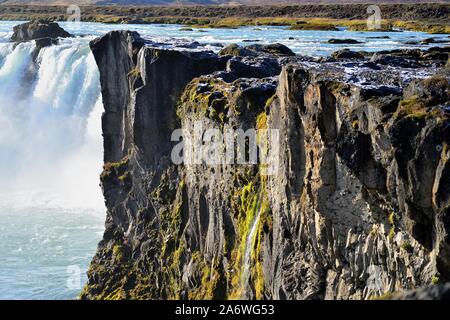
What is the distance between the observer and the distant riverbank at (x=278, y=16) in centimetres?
11503

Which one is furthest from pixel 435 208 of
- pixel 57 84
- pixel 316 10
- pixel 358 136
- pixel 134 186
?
pixel 316 10

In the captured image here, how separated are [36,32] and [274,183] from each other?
66.6m

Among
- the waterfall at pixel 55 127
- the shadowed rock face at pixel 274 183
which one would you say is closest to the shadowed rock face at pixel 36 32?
the waterfall at pixel 55 127

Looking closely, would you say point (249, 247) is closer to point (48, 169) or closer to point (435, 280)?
point (435, 280)

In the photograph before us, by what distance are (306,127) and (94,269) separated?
879 inches

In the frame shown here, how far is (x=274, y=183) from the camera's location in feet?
90.7

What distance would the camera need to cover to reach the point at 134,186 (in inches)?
1718

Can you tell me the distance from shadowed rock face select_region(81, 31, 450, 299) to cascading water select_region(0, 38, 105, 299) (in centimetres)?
492

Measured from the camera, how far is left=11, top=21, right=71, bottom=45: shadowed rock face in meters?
87.8

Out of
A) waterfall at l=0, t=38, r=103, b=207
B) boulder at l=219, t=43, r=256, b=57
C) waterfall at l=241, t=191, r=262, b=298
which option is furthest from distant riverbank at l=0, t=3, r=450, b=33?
waterfall at l=241, t=191, r=262, b=298

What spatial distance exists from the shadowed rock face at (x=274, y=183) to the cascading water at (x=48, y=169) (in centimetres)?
492

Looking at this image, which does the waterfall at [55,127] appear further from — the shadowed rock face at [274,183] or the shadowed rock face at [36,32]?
the shadowed rock face at [36,32]

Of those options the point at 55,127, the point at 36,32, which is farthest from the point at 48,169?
the point at 36,32
